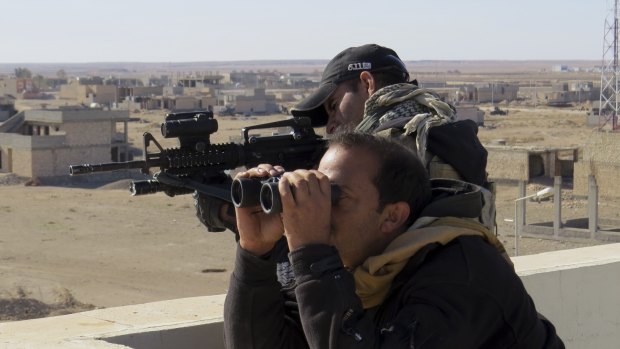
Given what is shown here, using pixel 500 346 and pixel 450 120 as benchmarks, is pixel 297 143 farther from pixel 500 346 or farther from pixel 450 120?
pixel 500 346

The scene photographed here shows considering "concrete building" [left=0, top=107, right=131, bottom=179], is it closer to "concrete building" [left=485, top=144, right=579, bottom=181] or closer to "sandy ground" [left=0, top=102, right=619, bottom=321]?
"sandy ground" [left=0, top=102, right=619, bottom=321]

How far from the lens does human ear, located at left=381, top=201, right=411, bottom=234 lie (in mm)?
2197

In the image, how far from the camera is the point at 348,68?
332 centimetres

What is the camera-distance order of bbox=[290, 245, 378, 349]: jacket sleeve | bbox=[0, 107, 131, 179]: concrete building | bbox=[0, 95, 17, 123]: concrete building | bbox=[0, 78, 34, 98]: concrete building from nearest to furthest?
bbox=[290, 245, 378, 349]: jacket sleeve
bbox=[0, 107, 131, 179]: concrete building
bbox=[0, 95, 17, 123]: concrete building
bbox=[0, 78, 34, 98]: concrete building

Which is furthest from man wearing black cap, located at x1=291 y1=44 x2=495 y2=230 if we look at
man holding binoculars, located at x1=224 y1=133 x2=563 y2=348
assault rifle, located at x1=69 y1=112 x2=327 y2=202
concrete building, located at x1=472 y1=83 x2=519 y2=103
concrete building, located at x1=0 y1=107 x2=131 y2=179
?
concrete building, located at x1=472 y1=83 x2=519 y2=103

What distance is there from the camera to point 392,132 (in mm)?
2846

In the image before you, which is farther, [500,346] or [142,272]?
[142,272]

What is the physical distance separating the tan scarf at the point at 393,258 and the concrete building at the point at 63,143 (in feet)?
128

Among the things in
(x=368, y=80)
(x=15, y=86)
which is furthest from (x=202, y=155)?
(x=15, y=86)

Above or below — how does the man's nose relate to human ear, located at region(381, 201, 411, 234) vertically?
above

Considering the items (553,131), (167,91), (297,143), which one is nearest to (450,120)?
(297,143)

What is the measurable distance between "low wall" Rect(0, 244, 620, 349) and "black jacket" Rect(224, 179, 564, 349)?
1.76ft

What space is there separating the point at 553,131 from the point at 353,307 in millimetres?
62614

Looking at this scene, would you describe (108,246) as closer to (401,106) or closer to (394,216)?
(401,106)
